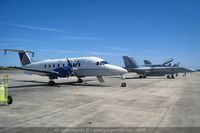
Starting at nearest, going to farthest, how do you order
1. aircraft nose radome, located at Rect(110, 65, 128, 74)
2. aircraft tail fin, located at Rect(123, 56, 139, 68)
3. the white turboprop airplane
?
aircraft nose radome, located at Rect(110, 65, 128, 74) < the white turboprop airplane < aircraft tail fin, located at Rect(123, 56, 139, 68)

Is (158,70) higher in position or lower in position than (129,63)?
lower

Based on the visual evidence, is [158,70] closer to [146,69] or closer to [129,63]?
[146,69]

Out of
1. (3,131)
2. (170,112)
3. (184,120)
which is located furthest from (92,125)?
(170,112)

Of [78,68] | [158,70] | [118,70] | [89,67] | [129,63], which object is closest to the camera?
[118,70]

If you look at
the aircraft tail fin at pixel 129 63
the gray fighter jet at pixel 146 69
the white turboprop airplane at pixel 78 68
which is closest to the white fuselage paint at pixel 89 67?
the white turboprop airplane at pixel 78 68

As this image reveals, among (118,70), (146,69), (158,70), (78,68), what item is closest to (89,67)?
(78,68)

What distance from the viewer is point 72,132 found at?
21.5 ft

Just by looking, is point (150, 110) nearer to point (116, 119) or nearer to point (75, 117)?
point (116, 119)

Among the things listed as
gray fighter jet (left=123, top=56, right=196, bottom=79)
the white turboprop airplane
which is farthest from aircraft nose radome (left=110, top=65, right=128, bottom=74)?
gray fighter jet (left=123, top=56, right=196, bottom=79)

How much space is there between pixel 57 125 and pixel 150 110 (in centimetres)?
478

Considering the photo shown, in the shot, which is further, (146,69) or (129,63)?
(129,63)

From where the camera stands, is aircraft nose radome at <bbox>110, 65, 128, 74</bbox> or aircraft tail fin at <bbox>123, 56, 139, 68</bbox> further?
aircraft tail fin at <bbox>123, 56, 139, 68</bbox>

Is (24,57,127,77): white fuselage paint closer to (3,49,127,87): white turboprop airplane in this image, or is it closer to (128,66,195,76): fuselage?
(3,49,127,87): white turboprop airplane

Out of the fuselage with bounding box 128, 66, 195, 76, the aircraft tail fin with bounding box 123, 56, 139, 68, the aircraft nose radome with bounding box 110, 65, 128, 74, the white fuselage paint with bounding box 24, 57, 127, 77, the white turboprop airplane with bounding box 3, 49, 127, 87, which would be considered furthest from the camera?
the aircraft tail fin with bounding box 123, 56, 139, 68
